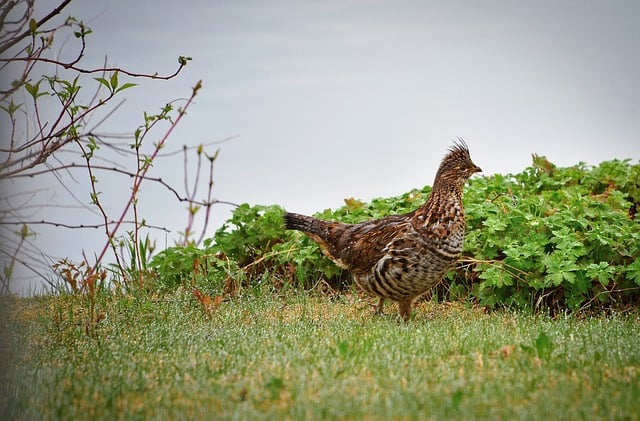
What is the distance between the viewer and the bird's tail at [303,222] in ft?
25.6

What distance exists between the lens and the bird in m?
6.91

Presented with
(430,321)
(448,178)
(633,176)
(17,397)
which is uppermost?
(633,176)

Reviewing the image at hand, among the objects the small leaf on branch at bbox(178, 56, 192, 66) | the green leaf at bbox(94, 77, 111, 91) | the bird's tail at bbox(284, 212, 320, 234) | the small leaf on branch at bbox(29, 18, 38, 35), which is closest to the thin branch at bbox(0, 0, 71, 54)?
the small leaf on branch at bbox(29, 18, 38, 35)

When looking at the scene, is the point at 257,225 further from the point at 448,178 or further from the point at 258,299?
the point at 448,178

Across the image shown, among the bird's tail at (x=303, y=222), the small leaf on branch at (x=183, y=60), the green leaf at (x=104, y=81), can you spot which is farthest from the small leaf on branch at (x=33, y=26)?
the bird's tail at (x=303, y=222)

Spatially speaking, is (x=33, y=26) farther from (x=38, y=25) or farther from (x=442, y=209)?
(x=442, y=209)

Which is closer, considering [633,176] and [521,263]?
[521,263]

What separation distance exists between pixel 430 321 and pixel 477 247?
1.43 metres

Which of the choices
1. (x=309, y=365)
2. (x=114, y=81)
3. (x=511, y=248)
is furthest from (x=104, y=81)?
(x=511, y=248)

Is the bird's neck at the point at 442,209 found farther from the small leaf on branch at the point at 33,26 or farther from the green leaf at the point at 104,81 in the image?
the small leaf on branch at the point at 33,26

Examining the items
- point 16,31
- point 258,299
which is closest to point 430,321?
point 258,299

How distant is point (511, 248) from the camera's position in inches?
304

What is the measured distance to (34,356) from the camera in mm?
5668

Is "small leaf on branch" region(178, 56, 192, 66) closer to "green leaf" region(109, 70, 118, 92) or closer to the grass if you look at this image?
"green leaf" region(109, 70, 118, 92)
